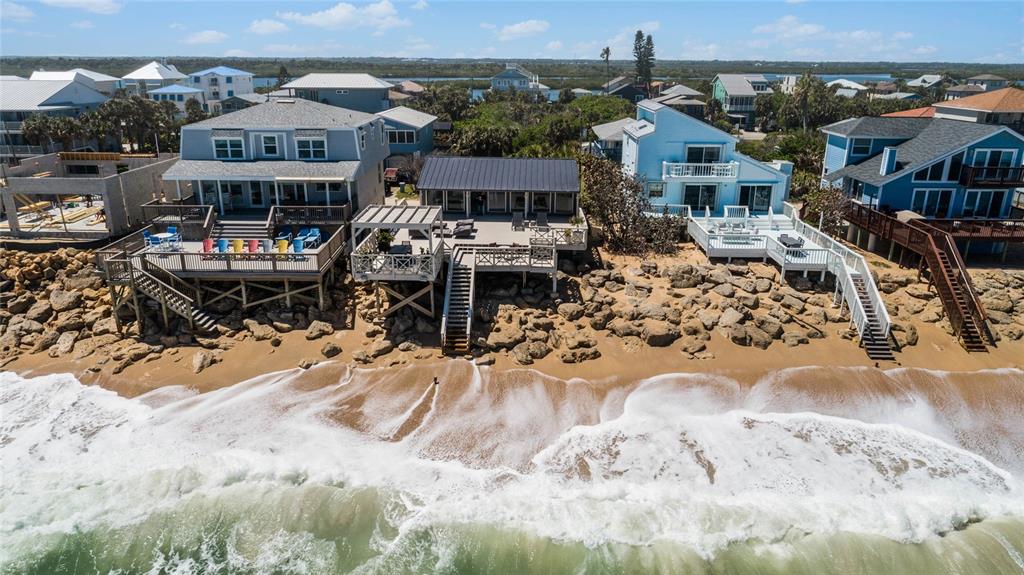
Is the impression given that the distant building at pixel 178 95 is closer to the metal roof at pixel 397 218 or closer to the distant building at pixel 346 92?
the distant building at pixel 346 92

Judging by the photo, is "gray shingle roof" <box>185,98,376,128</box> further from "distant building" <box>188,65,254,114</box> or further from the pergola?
"distant building" <box>188,65,254,114</box>

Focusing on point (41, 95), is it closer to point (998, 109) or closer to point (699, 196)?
point (699, 196)

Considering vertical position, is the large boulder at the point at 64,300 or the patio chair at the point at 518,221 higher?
the patio chair at the point at 518,221

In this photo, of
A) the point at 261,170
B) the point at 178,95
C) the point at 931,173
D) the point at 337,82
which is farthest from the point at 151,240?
the point at 178,95

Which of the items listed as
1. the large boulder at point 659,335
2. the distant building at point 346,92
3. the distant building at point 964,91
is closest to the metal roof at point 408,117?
the distant building at point 346,92

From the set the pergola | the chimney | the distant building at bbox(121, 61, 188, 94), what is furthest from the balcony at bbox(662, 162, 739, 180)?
the distant building at bbox(121, 61, 188, 94)
